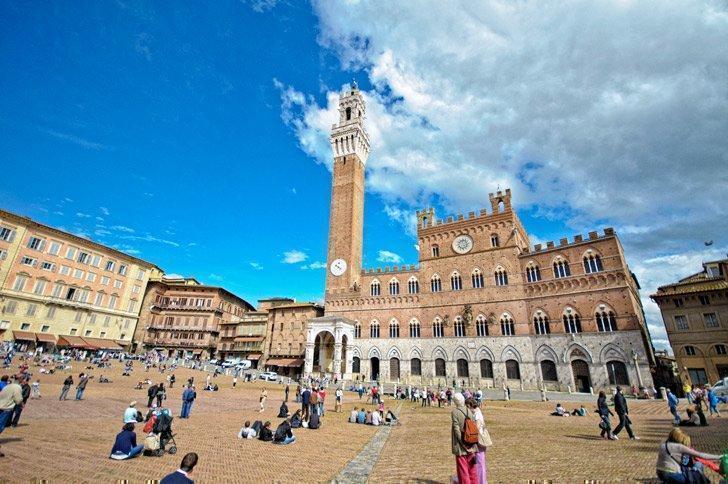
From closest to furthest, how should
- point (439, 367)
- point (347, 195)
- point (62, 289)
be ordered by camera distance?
point (439, 367) → point (62, 289) → point (347, 195)

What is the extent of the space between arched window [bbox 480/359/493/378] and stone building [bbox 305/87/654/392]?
100 millimetres

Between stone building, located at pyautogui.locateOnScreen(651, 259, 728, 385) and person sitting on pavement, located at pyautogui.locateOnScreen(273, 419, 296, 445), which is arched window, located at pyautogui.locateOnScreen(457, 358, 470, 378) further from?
person sitting on pavement, located at pyautogui.locateOnScreen(273, 419, 296, 445)

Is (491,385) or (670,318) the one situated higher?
(670,318)

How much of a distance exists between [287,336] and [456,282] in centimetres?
2523

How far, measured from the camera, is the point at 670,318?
3481 centimetres

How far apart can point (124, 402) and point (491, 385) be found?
104 feet

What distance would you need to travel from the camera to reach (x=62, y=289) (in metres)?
43.6

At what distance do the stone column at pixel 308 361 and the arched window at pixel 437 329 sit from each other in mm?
15424

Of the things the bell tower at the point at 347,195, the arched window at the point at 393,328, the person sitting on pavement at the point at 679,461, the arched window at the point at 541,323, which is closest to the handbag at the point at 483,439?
the person sitting on pavement at the point at 679,461

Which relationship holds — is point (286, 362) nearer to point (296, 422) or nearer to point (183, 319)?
point (183, 319)

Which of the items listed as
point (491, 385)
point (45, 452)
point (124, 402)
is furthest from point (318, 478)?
point (491, 385)

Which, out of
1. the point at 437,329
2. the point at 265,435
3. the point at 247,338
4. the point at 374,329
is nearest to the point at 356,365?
the point at 374,329

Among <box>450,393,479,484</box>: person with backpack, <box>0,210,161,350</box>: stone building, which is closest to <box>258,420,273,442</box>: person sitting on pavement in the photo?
<box>450,393,479,484</box>: person with backpack

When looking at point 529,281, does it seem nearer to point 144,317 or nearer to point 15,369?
point 15,369
